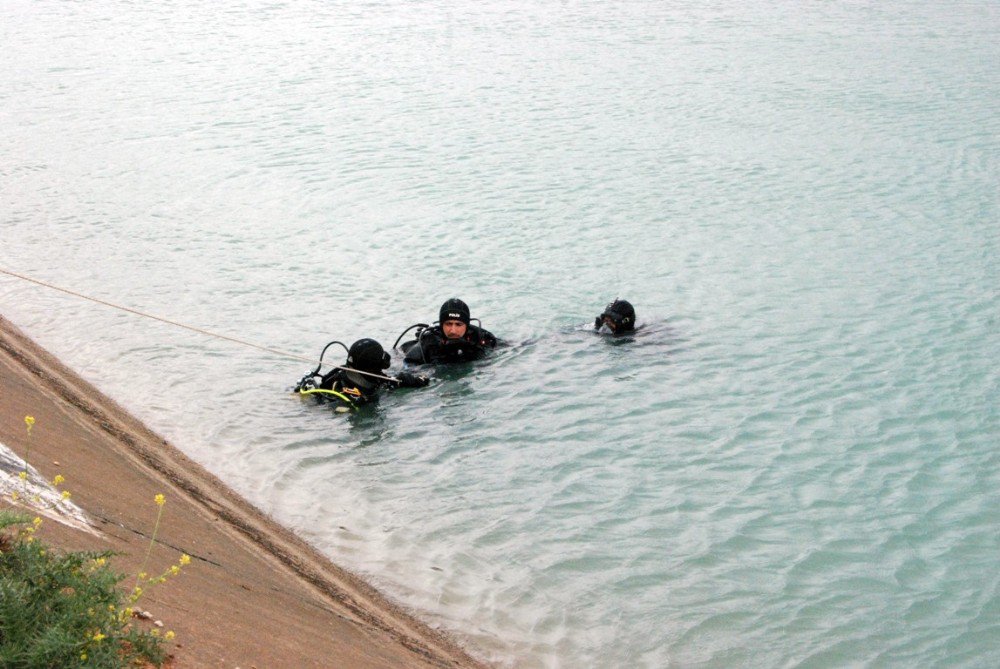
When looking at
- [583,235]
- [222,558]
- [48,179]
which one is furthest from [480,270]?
[48,179]

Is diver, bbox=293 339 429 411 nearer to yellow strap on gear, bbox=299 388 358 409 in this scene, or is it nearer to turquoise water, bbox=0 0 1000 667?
yellow strap on gear, bbox=299 388 358 409

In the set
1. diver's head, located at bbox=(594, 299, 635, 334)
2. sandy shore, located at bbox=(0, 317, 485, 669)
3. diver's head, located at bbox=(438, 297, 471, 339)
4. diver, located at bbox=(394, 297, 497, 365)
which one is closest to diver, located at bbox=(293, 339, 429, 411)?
diver, located at bbox=(394, 297, 497, 365)

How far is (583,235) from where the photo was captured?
58.1 ft

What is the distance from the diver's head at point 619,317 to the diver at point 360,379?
2.48 metres

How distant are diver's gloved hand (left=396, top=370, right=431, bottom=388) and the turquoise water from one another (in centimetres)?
15

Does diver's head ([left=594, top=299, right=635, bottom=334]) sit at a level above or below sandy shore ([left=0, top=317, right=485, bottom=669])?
above

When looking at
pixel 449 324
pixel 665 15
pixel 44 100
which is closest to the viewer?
pixel 449 324

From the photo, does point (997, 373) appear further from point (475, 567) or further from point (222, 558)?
point (222, 558)

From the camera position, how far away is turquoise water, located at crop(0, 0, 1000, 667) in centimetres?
822

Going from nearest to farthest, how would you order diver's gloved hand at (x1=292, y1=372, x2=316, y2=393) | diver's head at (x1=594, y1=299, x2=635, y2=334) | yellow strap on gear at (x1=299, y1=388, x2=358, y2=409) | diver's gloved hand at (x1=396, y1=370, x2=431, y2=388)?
1. yellow strap on gear at (x1=299, y1=388, x2=358, y2=409)
2. diver's gloved hand at (x1=396, y1=370, x2=431, y2=388)
3. diver's gloved hand at (x1=292, y1=372, x2=316, y2=393)
4. diver's head at (x1=594, y1=299, x2=635, y2=334)

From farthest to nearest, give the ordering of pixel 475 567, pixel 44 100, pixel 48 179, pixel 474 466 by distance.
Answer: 1. pixel 44 100
2. pixel 48 179
3. pixel 474 466
4. pixel 475 567

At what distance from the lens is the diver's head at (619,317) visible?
12516 millimetres

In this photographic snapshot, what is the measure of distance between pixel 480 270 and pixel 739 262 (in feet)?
12.5

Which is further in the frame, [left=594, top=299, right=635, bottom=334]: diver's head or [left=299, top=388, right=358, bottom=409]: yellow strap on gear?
[left=594, top=299, right=635, bottom=334]: diver's head
